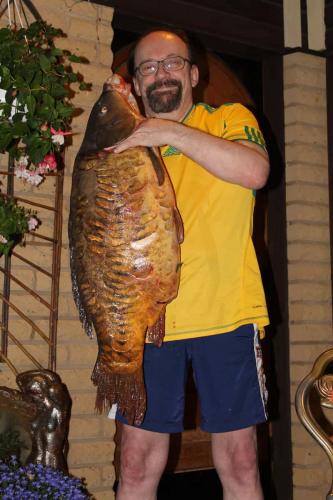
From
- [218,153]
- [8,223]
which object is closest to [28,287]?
[8,223]

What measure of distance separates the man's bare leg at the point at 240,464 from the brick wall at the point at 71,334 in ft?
3.44

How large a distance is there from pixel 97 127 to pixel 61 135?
1.99 feet

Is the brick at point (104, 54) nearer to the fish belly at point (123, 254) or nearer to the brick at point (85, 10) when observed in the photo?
the brick at point (85, 10)

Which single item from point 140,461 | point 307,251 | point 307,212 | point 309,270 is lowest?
point 140,461

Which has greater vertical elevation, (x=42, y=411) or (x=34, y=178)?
(x=34, y=178)

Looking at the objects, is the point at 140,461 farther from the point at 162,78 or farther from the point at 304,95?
the point at 304,95

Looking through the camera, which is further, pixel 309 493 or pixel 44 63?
pixel 309 493

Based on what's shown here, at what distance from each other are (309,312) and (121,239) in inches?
85.0

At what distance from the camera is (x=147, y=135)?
198cm

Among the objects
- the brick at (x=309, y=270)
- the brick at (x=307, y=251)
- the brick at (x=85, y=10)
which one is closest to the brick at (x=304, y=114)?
the brick at (x=307, y=251)

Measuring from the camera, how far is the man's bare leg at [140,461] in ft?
7.94

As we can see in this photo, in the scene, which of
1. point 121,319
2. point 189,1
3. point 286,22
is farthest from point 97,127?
point 286,22

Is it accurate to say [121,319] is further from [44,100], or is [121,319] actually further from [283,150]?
[283,150]

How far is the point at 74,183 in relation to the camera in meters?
2.03
